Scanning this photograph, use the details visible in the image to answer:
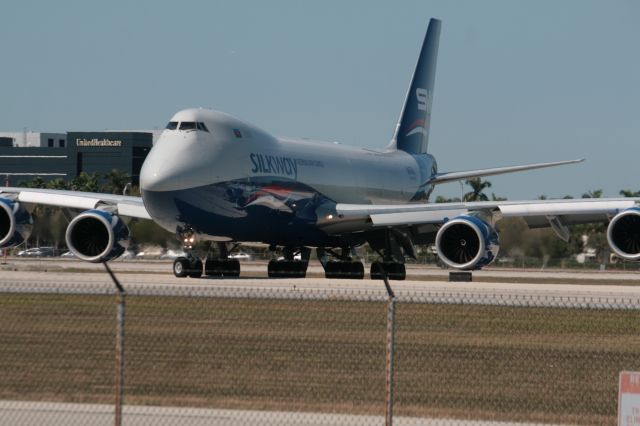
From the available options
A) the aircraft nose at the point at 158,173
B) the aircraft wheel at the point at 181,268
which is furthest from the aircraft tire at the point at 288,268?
the aircraft nose at the point at 158,173

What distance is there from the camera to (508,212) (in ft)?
124

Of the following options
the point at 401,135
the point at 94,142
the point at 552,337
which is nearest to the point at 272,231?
the point at 401,135

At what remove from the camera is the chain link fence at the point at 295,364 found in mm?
14234

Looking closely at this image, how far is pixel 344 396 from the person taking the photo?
1517 centimetres

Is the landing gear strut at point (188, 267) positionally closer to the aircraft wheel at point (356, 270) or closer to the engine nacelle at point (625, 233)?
the aircraft wheel at point (356, 270)

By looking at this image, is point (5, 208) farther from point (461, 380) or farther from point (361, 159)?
point (461, 380)

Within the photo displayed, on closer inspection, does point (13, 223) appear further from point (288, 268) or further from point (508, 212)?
point (508, 212)

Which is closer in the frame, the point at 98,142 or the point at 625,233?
the point at 625,233

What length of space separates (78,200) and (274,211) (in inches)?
237

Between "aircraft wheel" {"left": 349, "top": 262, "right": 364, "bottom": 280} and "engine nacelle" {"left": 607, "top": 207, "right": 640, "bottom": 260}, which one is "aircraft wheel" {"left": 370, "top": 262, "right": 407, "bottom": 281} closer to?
"aircraft wheel" {"left": 349, "top": 262, "right": 364, "bottom": 280}

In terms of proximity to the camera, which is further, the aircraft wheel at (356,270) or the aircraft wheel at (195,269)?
the aircraft wheel at (356,270)

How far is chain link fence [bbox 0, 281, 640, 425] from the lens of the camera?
14.2 metres

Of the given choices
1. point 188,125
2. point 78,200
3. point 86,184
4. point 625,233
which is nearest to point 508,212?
point 625,233

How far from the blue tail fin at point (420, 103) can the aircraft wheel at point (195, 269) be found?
1594 cm
